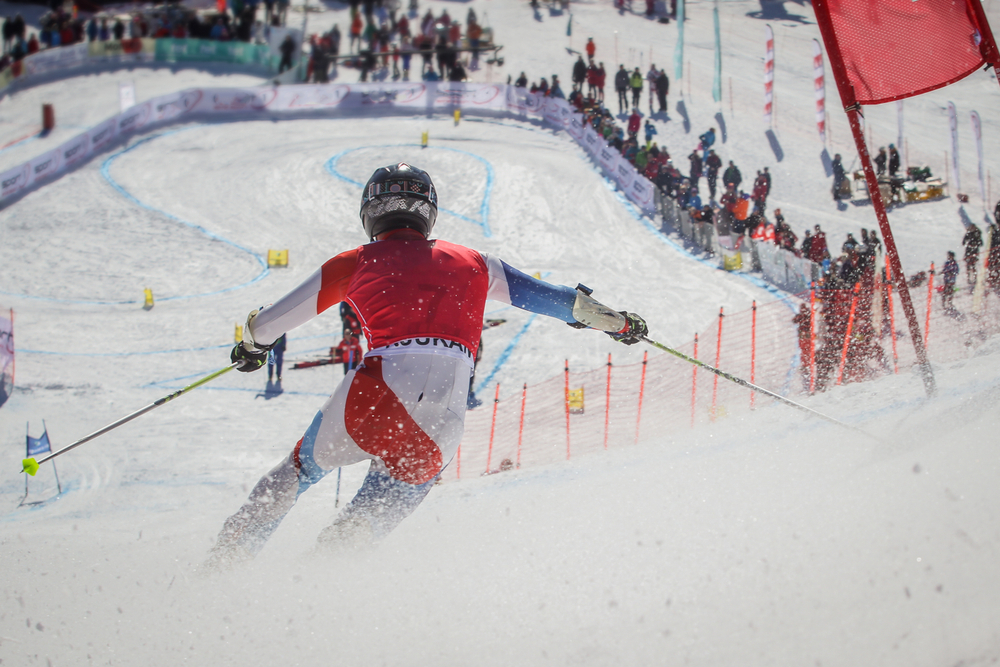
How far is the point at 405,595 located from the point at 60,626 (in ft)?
4.55

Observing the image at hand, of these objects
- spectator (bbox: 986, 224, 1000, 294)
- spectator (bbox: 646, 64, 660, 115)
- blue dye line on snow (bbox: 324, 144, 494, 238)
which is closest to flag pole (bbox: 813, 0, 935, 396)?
spectator (bbox: 986, 224, 1000, 294)

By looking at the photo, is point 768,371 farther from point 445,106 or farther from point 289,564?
point 445,106

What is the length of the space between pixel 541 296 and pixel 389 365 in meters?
0.94

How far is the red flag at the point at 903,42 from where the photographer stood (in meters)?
5.23

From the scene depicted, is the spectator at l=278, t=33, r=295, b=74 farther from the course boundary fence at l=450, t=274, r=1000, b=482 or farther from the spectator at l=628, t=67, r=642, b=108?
the course boundary fence at l=450, t=274, r=1000, b=482

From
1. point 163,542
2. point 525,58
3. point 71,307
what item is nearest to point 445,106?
point 525,58

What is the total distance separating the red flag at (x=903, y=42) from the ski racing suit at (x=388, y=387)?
127 inches

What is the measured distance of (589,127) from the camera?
810 inches

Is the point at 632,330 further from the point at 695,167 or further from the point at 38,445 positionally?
the point at 695,167

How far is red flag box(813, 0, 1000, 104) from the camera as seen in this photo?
5.23m

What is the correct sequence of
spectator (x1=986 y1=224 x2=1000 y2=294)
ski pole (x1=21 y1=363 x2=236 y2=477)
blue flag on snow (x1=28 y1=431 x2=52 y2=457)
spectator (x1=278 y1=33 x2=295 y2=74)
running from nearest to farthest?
ski pole (x1=21 y1=363 x2=236 y2=477)
blue flag on snow (x1=28 y1=431 x2=52 y2=457)
spectator (x1=986 y1=224 x2=1000 y2=294)
spectator (x1=278 y1=33 x2=295 y2=74)

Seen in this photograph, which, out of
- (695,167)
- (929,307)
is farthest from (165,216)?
(929,307)

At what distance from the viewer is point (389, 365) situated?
11.2 feet

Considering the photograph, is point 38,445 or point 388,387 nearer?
point 388,387
